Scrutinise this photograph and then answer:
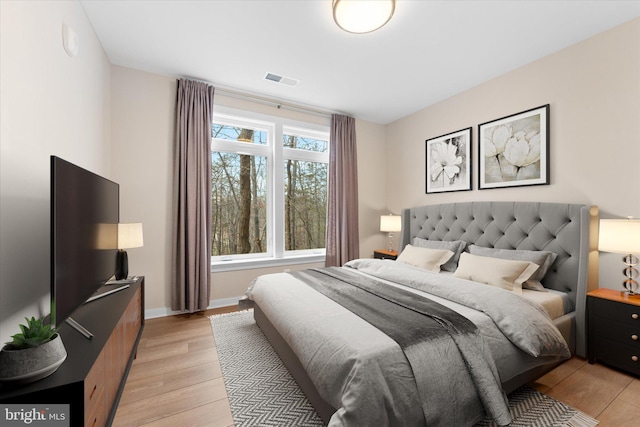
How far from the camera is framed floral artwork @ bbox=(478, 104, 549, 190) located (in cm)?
266

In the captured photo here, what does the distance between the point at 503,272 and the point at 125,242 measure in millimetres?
3221

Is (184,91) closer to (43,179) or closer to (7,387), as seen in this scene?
(43,179)

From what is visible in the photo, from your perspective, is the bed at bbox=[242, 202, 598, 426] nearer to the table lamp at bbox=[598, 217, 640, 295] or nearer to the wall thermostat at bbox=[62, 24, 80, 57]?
the table lamp at bbox=[598, 217, 640, 295]

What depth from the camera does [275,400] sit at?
1715mm

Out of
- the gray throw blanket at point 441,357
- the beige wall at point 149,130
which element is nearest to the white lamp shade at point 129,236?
the beige wall at point 149,130

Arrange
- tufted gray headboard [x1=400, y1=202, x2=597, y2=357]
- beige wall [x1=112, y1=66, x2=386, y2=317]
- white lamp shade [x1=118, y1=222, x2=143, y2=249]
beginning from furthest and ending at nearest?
beige wall [x1=112, y1=66, x2=386, y2=317], white lamp shade [x1=118, y1=222, x2=143, y2=249], tufted gray headboard [x1=400, y1=202, x2=597, y2=357]

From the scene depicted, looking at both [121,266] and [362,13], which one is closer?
[362,13]

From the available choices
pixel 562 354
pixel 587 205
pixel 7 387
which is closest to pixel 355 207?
pixel 587 205

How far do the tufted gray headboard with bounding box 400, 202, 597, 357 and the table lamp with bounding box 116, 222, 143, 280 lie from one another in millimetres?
3309

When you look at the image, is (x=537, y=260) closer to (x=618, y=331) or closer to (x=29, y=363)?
(x=618, y=331)

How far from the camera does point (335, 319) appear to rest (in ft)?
5.27

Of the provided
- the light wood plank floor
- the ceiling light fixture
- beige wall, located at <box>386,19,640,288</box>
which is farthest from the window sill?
the ceiling light fixture

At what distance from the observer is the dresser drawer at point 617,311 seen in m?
1.89

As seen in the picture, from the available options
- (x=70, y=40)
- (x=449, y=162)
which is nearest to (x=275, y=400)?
(x=70, y=40)
